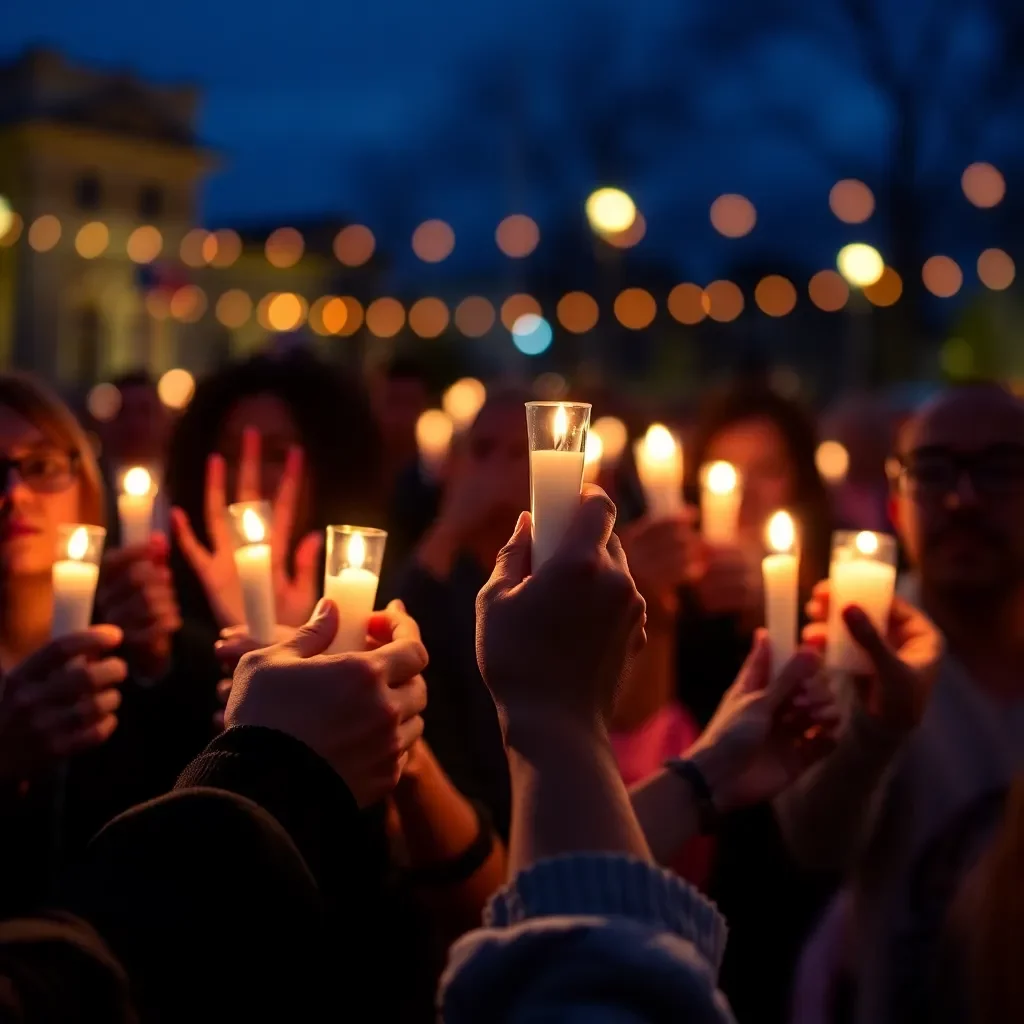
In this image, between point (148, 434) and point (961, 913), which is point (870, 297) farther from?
point (961, 913)

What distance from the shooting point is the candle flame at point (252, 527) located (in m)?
2.48

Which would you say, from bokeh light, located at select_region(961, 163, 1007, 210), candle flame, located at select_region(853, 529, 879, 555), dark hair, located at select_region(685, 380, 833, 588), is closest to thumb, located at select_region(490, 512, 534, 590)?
candle flame, located at select_region(853, 529, 879, 555)

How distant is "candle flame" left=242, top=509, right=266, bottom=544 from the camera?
2.48m

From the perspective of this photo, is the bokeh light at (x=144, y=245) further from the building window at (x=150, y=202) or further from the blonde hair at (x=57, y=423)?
the blonde hair at (x=57, y=423)

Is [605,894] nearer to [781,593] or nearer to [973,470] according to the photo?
[781,593]

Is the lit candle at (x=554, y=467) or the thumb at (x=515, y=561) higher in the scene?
the lit candle at (x=554, y=467)

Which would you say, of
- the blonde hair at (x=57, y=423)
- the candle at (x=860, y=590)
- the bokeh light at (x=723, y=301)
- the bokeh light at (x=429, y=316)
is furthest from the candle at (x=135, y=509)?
the bokeh light at (x=429, y=316)

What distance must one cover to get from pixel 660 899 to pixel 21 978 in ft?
1.99

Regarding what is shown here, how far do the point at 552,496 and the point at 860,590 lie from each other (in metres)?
1.33

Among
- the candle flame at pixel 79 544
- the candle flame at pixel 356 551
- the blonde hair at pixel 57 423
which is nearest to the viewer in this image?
the candle flame at pixel 356 551

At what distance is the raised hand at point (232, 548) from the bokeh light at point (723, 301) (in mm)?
23498

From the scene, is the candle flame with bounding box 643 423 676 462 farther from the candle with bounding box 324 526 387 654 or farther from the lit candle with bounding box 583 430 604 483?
the candle with bounding box 324 526 387 654

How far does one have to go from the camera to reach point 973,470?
3.18 metres

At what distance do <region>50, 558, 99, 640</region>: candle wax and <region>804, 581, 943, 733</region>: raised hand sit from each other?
1.51 meters
